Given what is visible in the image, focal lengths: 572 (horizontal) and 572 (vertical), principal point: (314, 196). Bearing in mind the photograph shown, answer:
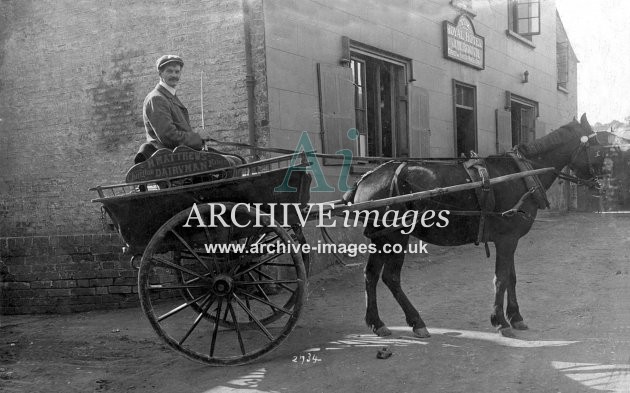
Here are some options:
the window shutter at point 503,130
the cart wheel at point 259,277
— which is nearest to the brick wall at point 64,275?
the cart wheel at point 259,277

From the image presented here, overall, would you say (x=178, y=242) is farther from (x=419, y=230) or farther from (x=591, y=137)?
(x=591, y=137)

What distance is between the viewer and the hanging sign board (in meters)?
10.4

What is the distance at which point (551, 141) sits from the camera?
5.09 meters

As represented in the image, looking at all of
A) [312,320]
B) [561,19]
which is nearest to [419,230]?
[312,320]

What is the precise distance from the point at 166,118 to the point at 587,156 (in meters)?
3.63

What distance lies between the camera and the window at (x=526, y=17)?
13273 mm

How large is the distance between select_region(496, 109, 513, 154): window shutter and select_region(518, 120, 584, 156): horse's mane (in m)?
7.20

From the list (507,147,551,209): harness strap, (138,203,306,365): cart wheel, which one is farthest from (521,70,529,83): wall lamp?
(138,203,306,365): cart wheel

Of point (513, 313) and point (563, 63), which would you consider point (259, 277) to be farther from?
point (563, 63)

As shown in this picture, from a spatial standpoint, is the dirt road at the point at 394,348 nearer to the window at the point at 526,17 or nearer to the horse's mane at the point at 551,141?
the horse's mane at the point at 551,141

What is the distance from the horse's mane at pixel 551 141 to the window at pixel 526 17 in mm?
8941

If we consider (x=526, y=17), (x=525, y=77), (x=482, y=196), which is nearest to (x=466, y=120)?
(x=525, y=77)

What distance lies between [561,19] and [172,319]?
49.0 ft

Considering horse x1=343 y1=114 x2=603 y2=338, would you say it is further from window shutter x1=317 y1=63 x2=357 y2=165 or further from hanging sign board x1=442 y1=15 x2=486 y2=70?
hanging sign board x1=442 y1=15 x2=486 y2=70
